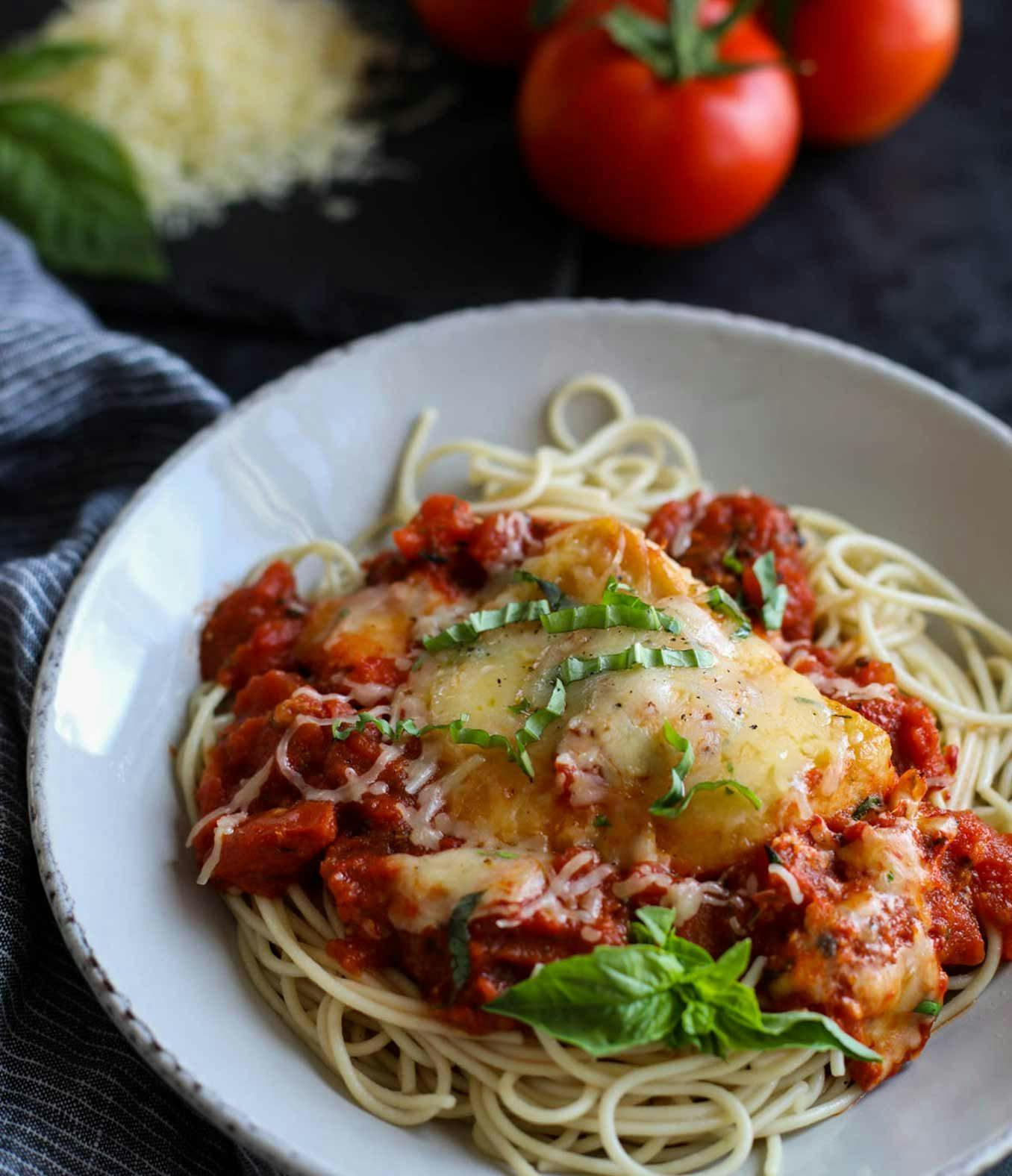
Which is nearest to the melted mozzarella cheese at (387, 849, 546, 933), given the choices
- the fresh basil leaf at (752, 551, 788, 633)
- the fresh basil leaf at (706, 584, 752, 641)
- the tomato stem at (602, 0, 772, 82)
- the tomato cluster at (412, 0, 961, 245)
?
the fresh basil leaf at (706, 584, 752, 641)

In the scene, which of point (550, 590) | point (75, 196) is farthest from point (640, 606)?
point (75, 196)

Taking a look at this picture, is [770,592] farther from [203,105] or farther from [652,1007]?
[203,105]

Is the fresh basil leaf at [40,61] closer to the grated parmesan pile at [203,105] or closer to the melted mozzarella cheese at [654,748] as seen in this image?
the grated parmesan pile at [203,105]

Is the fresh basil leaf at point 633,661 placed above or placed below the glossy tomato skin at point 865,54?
below

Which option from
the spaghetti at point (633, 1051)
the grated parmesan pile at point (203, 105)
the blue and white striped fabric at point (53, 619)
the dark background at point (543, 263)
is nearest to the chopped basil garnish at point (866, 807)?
the spaghetti at point (633, 1051)

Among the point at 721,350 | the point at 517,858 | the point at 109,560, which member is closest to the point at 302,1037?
the point at 517,858

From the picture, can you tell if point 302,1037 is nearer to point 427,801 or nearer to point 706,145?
point 427,801
